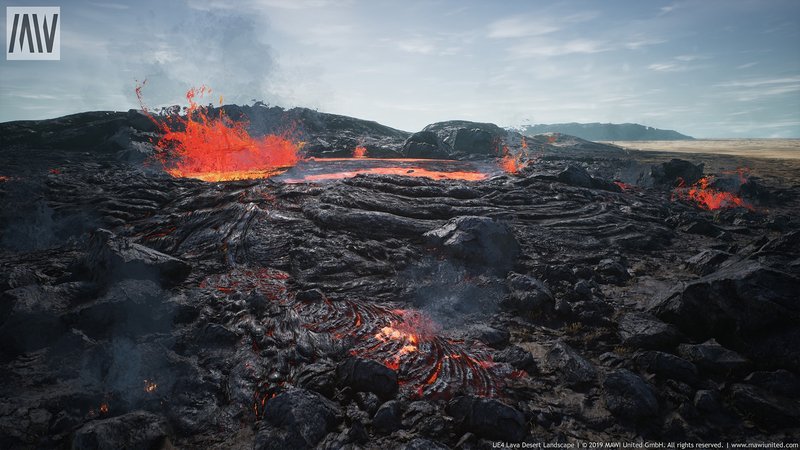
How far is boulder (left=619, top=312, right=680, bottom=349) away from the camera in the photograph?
7891 mm

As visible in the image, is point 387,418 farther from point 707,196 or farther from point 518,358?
point 707,196

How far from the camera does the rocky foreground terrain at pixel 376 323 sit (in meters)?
6.07

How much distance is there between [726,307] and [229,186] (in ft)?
63.9

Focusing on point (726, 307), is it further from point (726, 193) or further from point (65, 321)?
point (726, 193)

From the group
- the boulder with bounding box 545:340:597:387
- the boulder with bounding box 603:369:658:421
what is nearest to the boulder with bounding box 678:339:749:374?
the boulder with bounding box 603:369:658:421

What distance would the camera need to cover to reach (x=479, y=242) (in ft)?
40.9

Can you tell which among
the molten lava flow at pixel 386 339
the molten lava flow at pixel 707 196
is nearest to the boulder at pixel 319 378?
the molten lava flow at pixel 386 339

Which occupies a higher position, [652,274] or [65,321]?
[652,274]

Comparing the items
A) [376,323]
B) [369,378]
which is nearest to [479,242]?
[376,323]

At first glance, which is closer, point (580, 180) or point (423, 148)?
point (580, 180)

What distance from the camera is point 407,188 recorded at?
1775 cm

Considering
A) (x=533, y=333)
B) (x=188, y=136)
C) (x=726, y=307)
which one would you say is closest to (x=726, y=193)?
(x=726, y=307)

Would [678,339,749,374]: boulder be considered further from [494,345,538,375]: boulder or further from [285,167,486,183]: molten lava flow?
[285,167,486,183]: molten lava flow

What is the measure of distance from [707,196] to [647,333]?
82.8 ft
